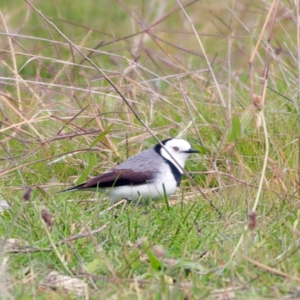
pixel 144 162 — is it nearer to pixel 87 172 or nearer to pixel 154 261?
pixel 87 172

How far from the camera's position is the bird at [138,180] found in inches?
177

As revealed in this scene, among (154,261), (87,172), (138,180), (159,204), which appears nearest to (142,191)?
(138,180)

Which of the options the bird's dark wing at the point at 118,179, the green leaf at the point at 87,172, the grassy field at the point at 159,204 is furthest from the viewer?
the green leaf at the point at 87,172

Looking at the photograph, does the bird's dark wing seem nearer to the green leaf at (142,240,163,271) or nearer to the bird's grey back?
the bird's grey back

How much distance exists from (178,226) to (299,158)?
0.94 metres

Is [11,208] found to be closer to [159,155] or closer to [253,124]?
[159,155]

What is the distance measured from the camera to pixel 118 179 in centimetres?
454

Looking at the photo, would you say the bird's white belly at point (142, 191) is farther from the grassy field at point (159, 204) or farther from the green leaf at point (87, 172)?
the green leaf at point (87, 172)

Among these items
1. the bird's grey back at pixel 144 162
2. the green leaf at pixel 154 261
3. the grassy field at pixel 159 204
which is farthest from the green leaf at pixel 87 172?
the green leaf at pixel 154 261

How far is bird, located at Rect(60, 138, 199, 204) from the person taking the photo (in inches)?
177

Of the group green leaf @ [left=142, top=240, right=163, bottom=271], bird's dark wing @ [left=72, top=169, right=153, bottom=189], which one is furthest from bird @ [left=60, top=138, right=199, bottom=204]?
green leaf @ [left=142, top=240, right=163, bottom=271]

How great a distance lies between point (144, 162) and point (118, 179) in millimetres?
239

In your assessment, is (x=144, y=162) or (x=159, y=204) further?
(x=144, y=162)

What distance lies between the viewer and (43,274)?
10.5 ft
